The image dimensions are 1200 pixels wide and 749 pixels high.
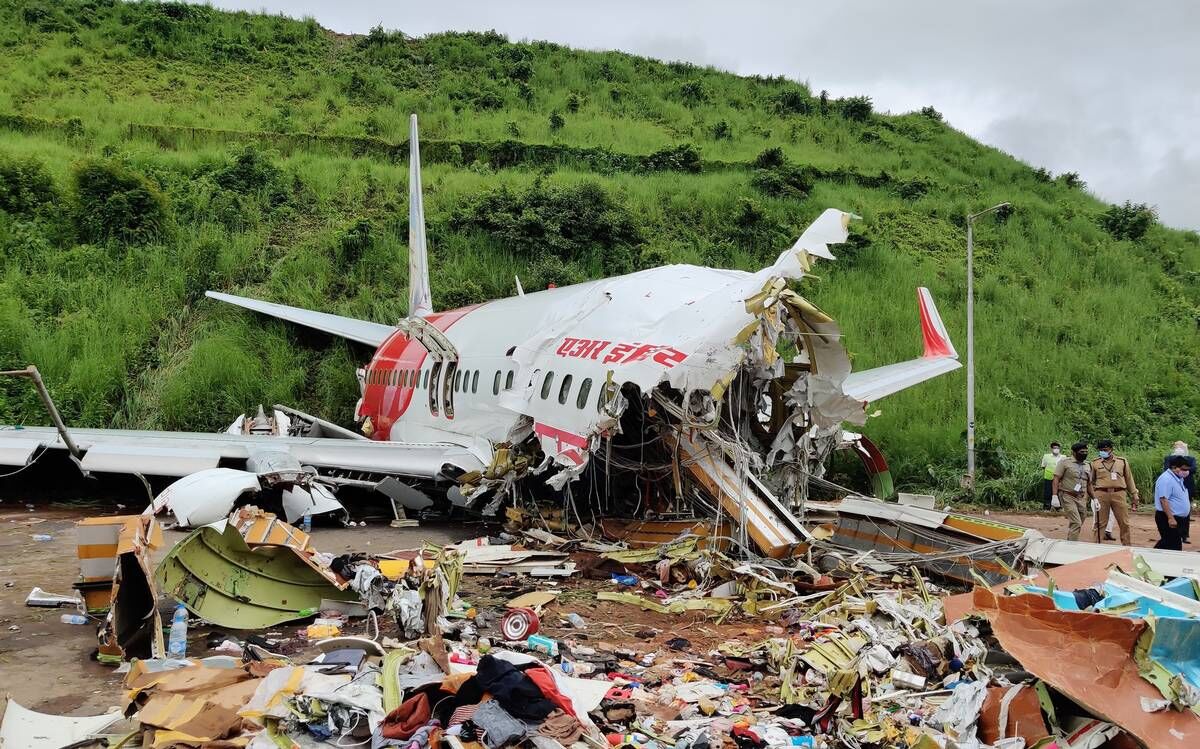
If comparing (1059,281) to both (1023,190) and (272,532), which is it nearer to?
(1023,190)

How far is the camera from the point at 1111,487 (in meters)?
13.3

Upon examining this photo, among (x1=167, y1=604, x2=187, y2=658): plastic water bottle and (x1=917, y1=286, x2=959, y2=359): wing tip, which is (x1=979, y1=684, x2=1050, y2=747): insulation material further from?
(x1=917, y1=286, x2=959, y2=359): wing tip

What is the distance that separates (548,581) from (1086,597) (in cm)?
546

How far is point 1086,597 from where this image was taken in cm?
684

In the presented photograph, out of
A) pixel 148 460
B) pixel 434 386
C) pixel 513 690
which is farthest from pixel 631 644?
pixel 434 386

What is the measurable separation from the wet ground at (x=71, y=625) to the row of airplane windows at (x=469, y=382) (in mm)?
2312

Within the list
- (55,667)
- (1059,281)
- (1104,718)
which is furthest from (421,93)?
(1104,718)

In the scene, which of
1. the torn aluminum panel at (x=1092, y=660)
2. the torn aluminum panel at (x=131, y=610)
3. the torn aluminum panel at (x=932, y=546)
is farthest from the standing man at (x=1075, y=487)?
the torn aluminum panel at (x=131, y=610)

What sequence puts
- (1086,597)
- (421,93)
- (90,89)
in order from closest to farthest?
1. (1086,597)
2. (90,89)
3. (421,93)

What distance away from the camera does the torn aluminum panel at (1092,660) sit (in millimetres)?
4941

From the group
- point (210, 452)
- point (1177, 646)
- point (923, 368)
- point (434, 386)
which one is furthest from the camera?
point (923, 368)

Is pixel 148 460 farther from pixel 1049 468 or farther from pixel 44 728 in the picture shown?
pixel 1049 468

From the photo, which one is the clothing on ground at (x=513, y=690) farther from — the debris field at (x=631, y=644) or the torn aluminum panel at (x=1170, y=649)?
the torn aluminum panel at (x=1170, y=649)

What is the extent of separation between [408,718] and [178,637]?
9.76 ft
